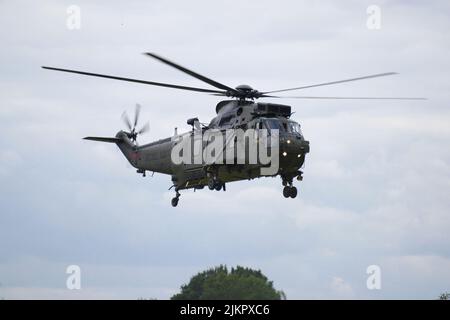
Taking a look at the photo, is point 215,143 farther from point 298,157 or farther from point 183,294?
point 183,294

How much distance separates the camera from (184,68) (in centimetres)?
5844

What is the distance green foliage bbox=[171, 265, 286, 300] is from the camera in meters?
75.7

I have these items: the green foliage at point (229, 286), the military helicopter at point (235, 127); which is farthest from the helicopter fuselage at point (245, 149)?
the green foliage at point (229, 286)

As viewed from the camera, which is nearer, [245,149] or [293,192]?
[245,149]

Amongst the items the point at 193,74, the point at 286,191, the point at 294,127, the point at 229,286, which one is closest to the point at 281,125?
the point at 294,127

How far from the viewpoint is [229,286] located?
80188 mm

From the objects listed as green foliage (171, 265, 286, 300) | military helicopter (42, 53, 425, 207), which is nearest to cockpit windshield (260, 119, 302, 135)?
military helicopter (42, 53, 425, 207)

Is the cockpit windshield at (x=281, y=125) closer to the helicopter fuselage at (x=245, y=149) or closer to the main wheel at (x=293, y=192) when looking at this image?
the helicopter fuselage at (x=245, y=149)

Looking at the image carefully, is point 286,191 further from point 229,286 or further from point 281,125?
point 229,286

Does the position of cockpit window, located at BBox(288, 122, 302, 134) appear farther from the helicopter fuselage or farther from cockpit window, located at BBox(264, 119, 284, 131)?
cockpit window, located at BBox(264, 119, 284, 131)
